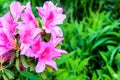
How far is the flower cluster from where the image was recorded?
88.7 inches

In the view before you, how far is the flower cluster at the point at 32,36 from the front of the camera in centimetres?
225

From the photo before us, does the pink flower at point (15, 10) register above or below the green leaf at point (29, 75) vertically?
above

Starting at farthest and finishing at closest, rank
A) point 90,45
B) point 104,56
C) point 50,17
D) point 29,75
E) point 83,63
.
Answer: point 90,45, point 104,56, point 83,63, point 29,75, point 50,17

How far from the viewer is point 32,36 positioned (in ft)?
7.41

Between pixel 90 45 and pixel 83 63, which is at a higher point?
pixel 90 45

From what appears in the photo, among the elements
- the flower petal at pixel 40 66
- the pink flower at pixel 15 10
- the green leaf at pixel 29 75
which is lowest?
the green leaf at pixel 29 75

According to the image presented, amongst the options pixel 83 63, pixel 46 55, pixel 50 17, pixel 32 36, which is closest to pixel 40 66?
pixel 46 55

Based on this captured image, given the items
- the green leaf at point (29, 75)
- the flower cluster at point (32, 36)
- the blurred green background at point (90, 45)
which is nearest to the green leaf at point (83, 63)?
the blurred green background at point (90, 45)

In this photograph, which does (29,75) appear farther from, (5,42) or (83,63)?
(83,63)

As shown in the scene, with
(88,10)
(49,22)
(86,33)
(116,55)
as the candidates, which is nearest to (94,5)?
(88,10)

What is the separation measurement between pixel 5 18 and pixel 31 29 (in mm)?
196

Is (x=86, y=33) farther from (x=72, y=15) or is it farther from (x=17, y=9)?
(x=17, y=9)

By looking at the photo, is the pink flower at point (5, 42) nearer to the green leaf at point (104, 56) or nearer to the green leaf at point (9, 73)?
the green leaf at point (9, 73)

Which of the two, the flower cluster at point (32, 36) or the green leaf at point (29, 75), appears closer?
the flower cluster at point (32, 36)
